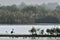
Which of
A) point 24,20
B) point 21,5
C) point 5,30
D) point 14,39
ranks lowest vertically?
point 14,39

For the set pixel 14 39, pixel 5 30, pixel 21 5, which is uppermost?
pixel 21 5

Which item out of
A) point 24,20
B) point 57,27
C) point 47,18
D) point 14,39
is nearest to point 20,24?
point 24,20

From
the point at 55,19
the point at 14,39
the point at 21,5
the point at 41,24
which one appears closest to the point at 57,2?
the point at 55,19

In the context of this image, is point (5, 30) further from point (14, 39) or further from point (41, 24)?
point (41, 24)

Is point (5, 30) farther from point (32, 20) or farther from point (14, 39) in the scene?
point (32, 20)

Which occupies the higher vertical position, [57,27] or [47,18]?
[47,18]

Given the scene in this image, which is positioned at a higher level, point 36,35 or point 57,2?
point 57,2

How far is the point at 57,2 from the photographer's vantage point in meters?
4.45

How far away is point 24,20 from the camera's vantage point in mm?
4418

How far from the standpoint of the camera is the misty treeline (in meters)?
4.37

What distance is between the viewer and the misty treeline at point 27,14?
14.3 ft

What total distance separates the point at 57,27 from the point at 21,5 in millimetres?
1297

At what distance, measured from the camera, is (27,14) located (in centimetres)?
440

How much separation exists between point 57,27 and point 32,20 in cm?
80
